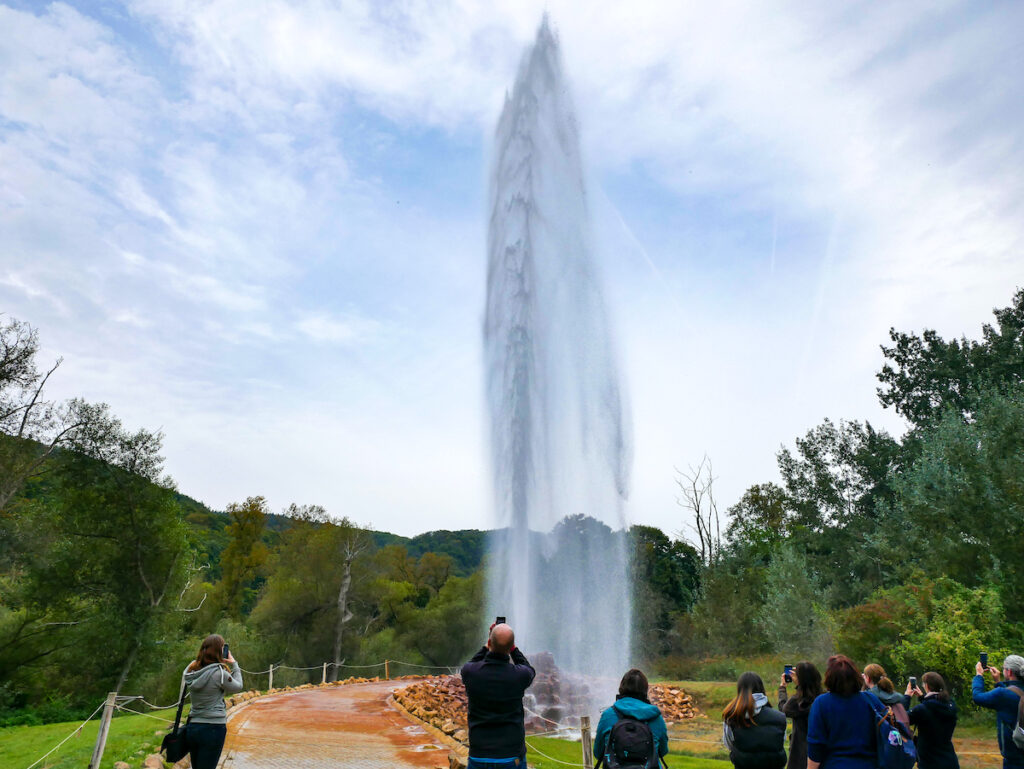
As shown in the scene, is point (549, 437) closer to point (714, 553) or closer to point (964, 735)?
point (964, 735)

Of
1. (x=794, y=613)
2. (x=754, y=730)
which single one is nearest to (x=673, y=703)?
(x=794, y=613)

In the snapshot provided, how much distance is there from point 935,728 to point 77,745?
15.8 m

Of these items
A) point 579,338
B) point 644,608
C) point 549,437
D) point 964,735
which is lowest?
point 964,735

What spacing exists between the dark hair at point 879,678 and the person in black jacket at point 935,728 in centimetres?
27

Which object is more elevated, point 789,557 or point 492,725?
point 789,557

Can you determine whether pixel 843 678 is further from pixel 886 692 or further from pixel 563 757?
pixel 563 757

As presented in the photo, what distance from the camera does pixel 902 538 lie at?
3306cm

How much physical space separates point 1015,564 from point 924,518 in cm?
517

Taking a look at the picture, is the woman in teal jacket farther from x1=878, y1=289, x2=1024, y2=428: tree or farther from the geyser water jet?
x1=878, y1=289, x2=1024, y2=428: tree

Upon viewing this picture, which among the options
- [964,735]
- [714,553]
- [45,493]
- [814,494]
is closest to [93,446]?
[45,493]

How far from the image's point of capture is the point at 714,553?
50312 millimetres

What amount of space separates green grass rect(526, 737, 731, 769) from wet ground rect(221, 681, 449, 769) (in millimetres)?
1653

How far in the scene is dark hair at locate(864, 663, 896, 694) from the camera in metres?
5.84

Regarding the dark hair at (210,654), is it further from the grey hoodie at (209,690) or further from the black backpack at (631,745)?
the black backpack at (631,745)
